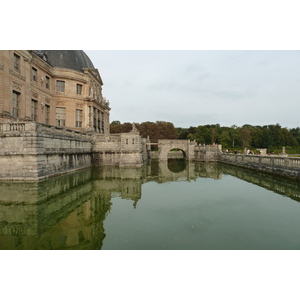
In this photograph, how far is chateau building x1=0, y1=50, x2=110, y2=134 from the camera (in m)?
21.3

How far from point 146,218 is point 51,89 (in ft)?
94.5

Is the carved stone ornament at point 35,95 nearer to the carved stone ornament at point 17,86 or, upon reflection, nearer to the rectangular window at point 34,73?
the rectangular window at point 34,73

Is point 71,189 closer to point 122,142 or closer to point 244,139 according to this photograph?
→ point 122,142

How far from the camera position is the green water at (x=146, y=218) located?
621 cm

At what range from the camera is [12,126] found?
50.3 ft

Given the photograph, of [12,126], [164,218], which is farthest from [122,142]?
[164,218]

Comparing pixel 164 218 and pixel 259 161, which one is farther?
pixel 259 161

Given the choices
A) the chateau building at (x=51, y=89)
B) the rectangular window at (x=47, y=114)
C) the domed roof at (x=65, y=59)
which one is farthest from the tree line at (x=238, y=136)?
the rectangular window at (x=47, y=114)

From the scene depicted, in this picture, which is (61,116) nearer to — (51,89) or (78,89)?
(51,89)

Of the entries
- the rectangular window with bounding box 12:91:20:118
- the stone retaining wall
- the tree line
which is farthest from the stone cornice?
the tree line

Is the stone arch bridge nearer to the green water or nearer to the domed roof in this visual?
the domed roof

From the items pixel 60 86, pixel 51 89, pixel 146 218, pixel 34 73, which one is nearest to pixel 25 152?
pixel 146 218

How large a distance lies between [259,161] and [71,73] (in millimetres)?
28692

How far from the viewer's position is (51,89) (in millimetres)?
30703
